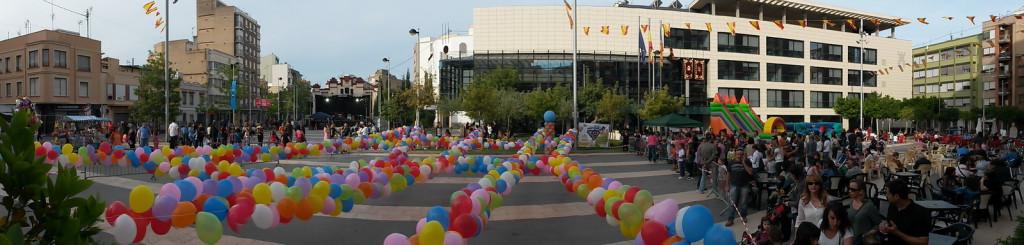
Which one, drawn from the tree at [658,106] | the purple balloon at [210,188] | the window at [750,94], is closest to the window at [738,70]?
the window at [750,94]

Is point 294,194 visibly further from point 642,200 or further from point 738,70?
point 738,70

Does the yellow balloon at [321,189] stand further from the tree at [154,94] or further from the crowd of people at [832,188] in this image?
the tree at [154,94]

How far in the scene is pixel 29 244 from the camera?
2.45m

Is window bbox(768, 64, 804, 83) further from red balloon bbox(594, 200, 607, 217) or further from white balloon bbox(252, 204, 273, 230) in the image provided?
white balloon bbox(252, 204, 273, 230)

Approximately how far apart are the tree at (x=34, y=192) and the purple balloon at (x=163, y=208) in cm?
451

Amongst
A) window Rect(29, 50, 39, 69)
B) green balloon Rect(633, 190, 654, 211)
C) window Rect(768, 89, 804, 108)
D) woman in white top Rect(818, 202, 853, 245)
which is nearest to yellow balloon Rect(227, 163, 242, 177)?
green balloon Rect(633, 190, 654, 211)

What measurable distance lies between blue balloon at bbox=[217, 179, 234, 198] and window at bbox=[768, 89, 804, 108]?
53.0 meters

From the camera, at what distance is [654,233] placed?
5.84 meters

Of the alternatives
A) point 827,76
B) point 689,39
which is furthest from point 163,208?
point 827,76

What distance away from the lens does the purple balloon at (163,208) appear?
6.62m

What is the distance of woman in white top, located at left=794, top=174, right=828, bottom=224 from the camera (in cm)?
626

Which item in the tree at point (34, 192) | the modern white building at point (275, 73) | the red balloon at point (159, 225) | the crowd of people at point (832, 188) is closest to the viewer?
the tree at point (34, 192)

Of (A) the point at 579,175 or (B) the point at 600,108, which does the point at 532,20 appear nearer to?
(B) the point at 600,108

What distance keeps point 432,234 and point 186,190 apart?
397cm
